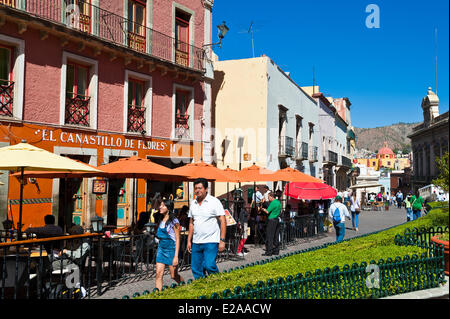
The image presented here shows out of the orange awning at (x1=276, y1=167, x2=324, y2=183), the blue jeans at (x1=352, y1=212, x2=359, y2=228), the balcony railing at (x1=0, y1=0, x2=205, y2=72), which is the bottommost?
the blue jeans at (x1=352, y1=212, x2=359, y2=228)

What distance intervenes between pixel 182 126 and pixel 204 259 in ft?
39.7

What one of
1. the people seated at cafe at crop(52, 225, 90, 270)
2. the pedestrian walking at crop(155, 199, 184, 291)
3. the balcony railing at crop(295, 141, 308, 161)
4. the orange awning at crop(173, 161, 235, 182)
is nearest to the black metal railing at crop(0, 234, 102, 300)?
the people seated at cafe at crop(52, 225, 90, 270)

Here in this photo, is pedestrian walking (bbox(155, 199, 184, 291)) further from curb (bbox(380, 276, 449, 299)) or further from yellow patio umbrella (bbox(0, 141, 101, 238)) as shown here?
curb (bbox(380, 276, 449, 299))

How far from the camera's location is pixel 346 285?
5027 millimetres

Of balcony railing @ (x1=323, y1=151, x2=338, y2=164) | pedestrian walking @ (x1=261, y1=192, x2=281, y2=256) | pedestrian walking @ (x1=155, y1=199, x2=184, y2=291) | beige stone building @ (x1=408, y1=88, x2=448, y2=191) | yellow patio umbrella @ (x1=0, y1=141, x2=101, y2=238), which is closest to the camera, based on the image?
pedestrian walking @ (x1=155, y1=199, x2=184, y2=291)

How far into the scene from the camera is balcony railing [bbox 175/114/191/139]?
1747cm

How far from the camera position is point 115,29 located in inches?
570

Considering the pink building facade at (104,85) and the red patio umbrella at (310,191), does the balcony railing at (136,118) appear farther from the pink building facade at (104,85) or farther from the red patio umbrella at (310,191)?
the red patio umbrella at (310,191)

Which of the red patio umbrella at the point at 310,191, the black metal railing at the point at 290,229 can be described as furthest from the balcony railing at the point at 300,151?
the black metal railing at the point at 290,229

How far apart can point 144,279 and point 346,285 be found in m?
4.55

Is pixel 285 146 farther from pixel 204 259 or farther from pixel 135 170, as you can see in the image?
pixel 204 259

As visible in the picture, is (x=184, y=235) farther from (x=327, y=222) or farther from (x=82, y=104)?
(x=327, y=222)

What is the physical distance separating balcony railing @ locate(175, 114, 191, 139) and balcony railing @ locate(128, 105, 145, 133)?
80.6 inches

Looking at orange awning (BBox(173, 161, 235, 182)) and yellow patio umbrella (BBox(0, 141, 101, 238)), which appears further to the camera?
orange awning (BBox(173, 161, 235, 182))
